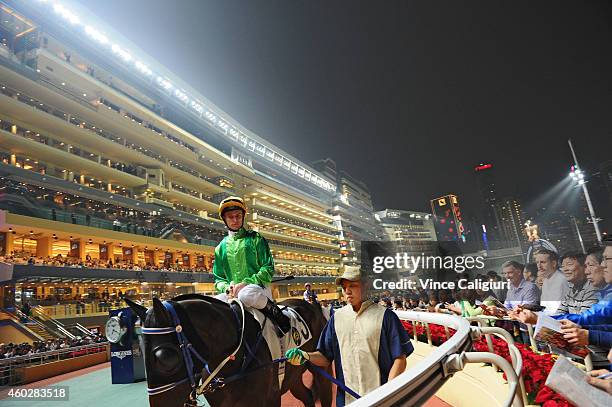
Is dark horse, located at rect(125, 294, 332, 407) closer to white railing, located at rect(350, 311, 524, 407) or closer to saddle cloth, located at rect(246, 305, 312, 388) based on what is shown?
saddle cloth, located at rect(246, 305, 312, 388)

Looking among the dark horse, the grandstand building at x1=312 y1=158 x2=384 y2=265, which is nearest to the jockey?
the dark horse

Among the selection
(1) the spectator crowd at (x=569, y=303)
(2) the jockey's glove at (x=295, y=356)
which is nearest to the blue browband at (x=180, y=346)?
(2) the jockey's glove at (x=295, y=356)

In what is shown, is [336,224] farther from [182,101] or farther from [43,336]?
[43,336]

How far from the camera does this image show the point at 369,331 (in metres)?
2.52

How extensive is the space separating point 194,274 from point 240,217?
30.5 meters

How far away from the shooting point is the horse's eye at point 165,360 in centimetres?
236

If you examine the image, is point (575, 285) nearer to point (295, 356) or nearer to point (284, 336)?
point (284, 336)

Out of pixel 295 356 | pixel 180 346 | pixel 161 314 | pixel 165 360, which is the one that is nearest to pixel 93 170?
pixel 161 314

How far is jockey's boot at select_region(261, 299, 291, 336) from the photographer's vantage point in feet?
11.3

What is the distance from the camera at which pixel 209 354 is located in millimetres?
2734

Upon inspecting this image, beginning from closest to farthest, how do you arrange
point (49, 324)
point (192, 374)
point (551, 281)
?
point (192, 374) → point (551, 281) → point (49, 324)

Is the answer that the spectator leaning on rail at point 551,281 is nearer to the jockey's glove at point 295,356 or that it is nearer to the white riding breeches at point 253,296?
the white riding breeches at point 253,296

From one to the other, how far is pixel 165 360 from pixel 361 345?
4.32ft

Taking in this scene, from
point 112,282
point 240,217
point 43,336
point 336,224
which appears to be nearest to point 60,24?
point 112,282
